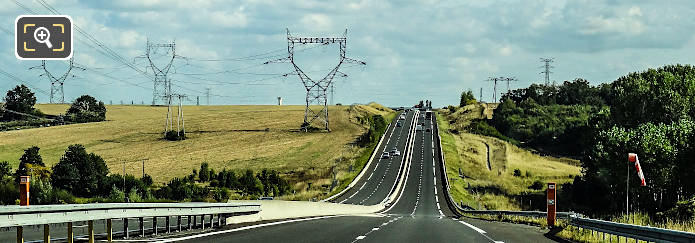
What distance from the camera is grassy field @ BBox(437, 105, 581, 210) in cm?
9320

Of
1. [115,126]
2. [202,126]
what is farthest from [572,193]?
[115,126]

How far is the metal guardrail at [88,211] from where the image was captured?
13141 mm

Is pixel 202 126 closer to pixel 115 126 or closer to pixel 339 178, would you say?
pixel 115 126

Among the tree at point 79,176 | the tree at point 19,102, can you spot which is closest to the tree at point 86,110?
the tree at point 19,102

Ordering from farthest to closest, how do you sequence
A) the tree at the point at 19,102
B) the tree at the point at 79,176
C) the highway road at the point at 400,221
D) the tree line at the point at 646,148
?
the tree at the point at 19,102 < the tree at the point at 79,176 < the tree line at the point at 646,148 < the highway road at the point at 400,221

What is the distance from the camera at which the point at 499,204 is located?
282 feet

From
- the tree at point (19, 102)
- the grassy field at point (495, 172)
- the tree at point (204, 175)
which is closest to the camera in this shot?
the tree at point (204, 175)

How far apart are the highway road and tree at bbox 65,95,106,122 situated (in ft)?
212

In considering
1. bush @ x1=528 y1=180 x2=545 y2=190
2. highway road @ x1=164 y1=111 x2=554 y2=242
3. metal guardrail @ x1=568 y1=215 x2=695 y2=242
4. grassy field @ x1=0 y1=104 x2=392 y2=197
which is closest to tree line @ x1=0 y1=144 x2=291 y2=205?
grassy field @ x1=0 y1=104 x2=392 y2=197

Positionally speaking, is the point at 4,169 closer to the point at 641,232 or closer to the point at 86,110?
the point at 641,232

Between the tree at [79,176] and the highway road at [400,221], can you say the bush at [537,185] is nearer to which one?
the highway road at [400,221]

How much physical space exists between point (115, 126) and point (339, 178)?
205 ft

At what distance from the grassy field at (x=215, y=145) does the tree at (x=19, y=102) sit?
22.3 m

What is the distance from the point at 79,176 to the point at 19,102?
9713 cm
